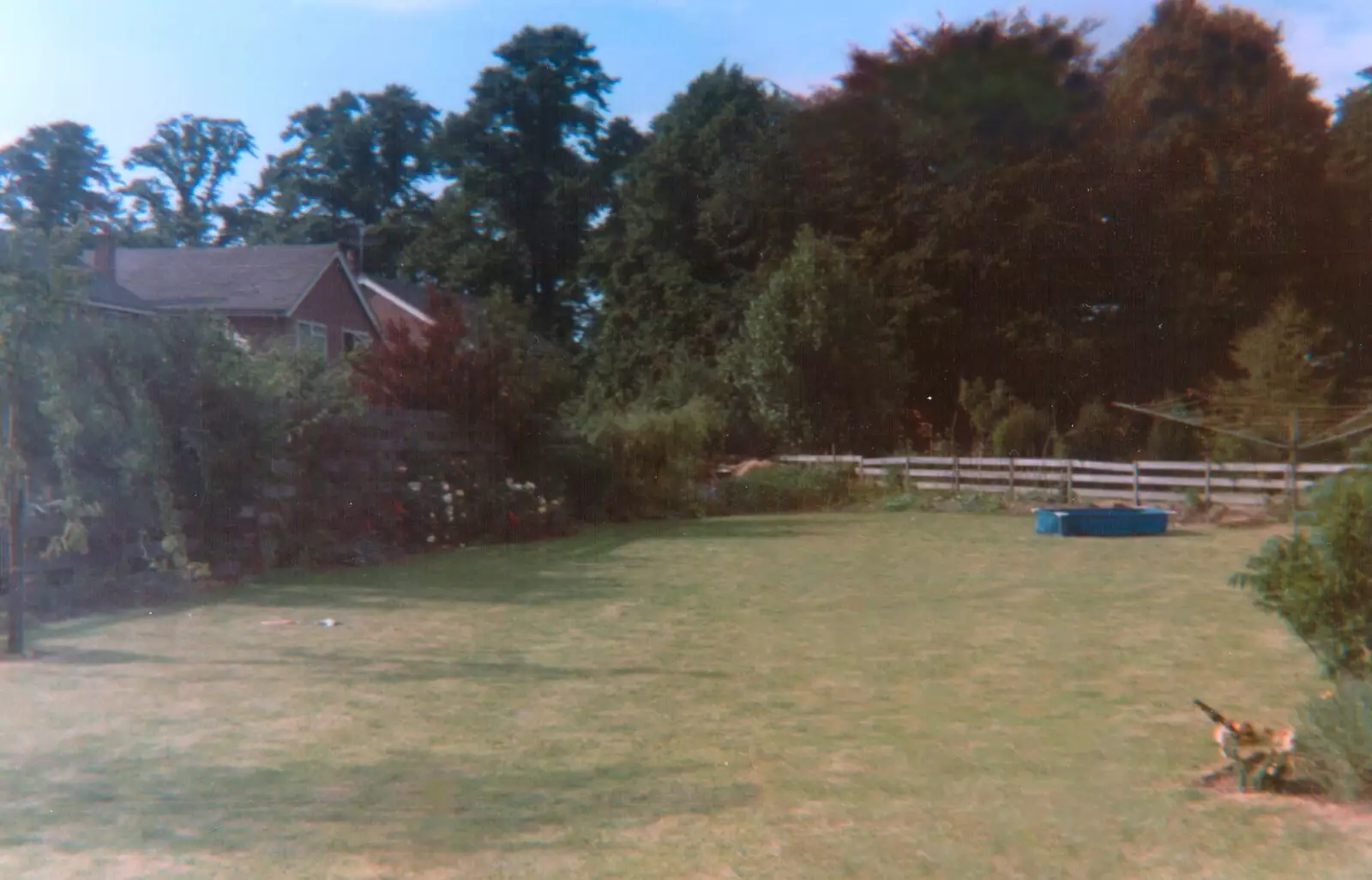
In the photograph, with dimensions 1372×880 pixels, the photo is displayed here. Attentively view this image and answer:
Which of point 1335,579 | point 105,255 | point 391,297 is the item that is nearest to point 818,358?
point 105,255

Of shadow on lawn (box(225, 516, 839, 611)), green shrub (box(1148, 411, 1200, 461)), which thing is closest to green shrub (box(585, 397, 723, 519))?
shadow on lawn (box(225, 516, 839, 611))

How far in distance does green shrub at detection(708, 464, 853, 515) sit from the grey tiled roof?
46.3 feet

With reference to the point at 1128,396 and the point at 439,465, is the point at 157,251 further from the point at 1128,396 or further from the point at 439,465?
the point at 1128,396

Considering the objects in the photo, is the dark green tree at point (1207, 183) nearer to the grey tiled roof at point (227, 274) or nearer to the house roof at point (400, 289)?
the grey tiled roof at point (227, 274)

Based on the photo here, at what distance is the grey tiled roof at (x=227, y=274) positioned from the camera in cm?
3350

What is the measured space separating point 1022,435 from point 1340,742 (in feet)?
82.3

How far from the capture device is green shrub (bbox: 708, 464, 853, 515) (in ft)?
86.7

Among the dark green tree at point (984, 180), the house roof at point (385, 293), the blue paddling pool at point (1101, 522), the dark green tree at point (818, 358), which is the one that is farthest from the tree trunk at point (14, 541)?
the house roof at point (385, 293)

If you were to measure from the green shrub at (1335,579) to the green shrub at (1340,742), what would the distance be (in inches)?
16.6

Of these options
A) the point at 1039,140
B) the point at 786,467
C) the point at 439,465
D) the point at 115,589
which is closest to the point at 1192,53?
the point at 1039,140

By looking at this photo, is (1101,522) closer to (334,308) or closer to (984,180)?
(984,180)

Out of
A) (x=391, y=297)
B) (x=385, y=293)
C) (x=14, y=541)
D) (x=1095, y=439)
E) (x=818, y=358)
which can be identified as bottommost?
(x=14, y=541)

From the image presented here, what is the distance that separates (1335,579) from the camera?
571cm

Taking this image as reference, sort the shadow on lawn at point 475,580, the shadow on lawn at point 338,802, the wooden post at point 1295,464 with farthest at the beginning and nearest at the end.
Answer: the wooden post at point 1295,464 < the shadow on lawn at point 475,580 < the shadow on lawn at point 338,802
